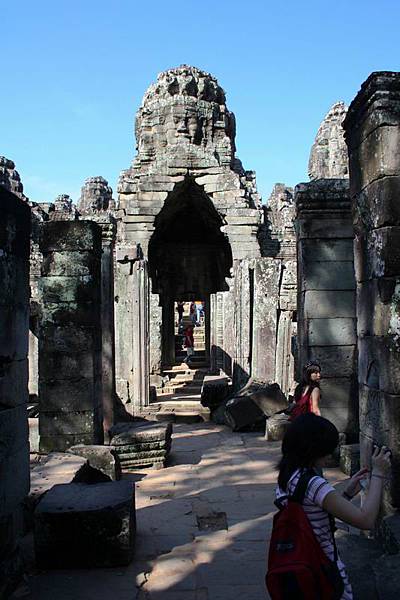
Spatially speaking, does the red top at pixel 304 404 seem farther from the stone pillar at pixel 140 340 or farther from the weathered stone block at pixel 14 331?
the stone pillar at pixel 140 340

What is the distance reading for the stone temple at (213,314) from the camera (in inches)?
149

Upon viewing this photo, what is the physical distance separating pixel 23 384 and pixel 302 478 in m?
2.28

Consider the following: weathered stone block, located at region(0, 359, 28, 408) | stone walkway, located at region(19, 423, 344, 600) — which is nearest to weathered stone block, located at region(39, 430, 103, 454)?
stone walkway, located at region(19, 423, 344, 600)

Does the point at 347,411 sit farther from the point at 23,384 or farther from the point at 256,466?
the point at 23,384

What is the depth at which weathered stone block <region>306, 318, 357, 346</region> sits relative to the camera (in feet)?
25.2

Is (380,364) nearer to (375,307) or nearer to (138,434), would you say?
(375,307)

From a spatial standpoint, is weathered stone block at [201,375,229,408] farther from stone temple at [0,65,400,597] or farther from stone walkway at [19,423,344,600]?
stone walkway at [19,423,344,600]

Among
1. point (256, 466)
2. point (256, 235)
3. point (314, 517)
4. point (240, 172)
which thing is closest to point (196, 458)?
point (256, 466)

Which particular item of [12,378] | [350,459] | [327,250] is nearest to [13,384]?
[12,378]

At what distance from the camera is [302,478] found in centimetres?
243

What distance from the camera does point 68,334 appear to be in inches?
310

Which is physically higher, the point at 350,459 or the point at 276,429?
the point at 350,459

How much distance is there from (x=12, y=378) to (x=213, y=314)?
15.0 metres

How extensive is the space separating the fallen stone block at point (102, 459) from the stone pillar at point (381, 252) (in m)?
3.36
